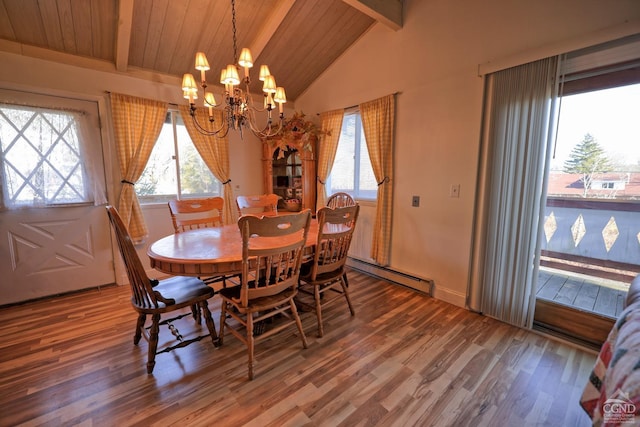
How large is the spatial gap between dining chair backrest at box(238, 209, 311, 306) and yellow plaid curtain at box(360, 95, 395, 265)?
1472mm

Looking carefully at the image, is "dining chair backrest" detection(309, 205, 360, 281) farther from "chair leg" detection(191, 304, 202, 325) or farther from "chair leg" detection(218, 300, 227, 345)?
"chair leg" detection(191, 304, 202, 325)

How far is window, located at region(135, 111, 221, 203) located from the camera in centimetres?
321

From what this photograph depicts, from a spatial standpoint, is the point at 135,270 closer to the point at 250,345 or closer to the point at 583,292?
the point at 250,345

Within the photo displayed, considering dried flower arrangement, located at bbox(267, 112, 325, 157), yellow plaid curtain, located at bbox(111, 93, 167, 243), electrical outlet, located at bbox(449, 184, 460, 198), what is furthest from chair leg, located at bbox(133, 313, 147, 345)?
electrical outlet, located at bbox(449, 184, 460, 198)

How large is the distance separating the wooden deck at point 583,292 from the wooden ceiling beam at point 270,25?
327 cm

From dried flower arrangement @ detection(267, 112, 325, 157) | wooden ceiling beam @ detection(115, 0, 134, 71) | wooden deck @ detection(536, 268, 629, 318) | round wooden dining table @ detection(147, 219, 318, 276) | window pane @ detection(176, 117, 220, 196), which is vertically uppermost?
wooden ceiling beam @ detection(115, 0, 134, 71)

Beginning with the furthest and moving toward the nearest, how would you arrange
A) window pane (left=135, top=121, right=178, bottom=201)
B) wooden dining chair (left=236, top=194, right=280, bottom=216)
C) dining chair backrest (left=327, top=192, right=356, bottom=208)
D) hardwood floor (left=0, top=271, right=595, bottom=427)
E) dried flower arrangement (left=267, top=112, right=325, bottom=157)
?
dried flower arrangement (left=267, top=112, right=325, bottom=157), window pane (left=135, top=121, right=178, bottom=201), dining chair backrest (left=327, top=192, right=356, bottom=208), wooden dining chair (left=236, top=194, right=280, bottom=216), hardwood floor (left=0, top=271, right=595, bottom=427)

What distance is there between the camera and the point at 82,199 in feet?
9.34

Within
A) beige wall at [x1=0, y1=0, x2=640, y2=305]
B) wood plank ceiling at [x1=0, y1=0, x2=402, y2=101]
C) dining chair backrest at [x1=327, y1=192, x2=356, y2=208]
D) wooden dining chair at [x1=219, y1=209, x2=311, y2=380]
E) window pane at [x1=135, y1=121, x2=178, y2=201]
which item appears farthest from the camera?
window pane at [x1=135, y1=121, x2=178, y2=201]

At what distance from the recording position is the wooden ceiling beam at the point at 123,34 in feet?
7.31

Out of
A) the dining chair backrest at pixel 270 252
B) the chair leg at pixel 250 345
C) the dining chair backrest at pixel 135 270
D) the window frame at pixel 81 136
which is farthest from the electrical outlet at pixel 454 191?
the window frame at pixel 81 136

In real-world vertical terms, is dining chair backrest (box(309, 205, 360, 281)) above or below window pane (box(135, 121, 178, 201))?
below

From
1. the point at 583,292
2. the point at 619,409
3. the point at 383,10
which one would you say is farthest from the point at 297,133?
the point at 619,409

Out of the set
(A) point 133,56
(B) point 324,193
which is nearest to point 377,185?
Result: (B) point 324,193
